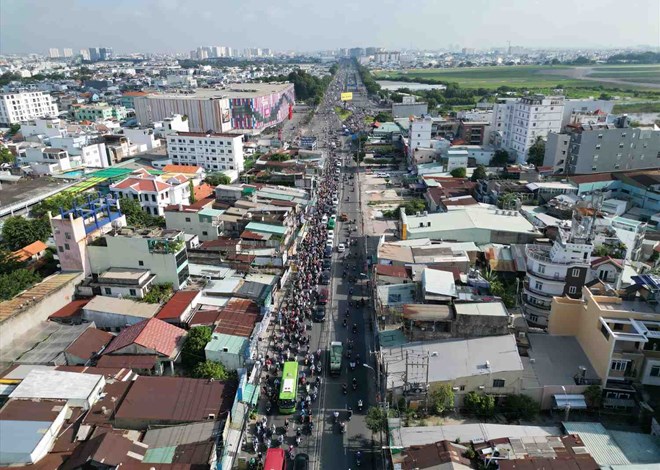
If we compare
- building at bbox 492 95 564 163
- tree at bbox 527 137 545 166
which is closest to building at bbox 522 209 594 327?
tree at bbox 527 137 545 166

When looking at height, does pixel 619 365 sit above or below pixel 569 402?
above

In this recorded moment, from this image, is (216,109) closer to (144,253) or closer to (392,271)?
(144,253)

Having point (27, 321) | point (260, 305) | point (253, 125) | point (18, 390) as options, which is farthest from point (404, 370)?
point (253, 125)

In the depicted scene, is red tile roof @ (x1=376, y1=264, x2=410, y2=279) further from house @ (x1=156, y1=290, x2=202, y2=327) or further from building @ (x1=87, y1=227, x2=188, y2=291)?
building @ (x1=87, y1=227, x2=188, y2=291)

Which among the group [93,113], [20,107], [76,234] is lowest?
[93,113]

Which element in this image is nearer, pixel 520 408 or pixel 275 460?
pixel 275 460

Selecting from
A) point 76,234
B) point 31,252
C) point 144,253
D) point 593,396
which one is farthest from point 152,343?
point 593,396

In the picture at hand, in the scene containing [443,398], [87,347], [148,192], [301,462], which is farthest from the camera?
[148,192]
